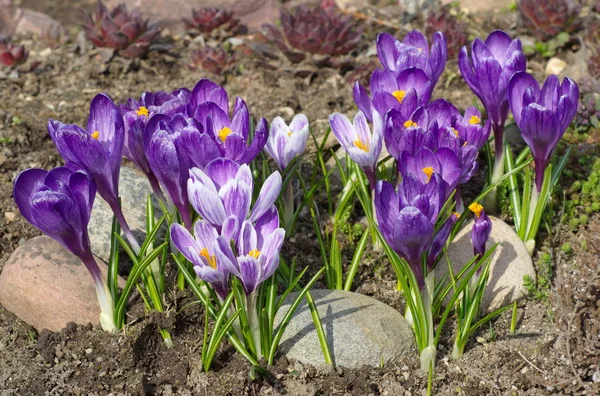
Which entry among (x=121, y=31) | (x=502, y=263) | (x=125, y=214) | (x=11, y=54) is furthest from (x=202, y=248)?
(x=11, y=54)

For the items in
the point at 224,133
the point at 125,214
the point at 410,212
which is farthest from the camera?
the point at 125,214

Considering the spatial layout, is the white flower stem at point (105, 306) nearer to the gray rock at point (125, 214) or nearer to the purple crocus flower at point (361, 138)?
the gray rock at point (125, 214)

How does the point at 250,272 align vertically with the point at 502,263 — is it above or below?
above

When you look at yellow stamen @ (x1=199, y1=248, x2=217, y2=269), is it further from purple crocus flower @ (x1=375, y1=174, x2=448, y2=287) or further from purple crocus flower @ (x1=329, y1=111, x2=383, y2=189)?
purple crocus flower @ (x1=329, y1=111, x2=383, y2=189)

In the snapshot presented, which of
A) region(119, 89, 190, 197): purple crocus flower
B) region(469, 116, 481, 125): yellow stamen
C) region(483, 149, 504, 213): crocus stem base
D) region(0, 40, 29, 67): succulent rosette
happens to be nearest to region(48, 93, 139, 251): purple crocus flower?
region(119, 89, 190, 197): purple crocus flower

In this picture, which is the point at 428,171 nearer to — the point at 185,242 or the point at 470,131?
the point at 470,131

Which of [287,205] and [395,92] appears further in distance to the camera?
[287,205]

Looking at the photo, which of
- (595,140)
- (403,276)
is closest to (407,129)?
(403,276)
